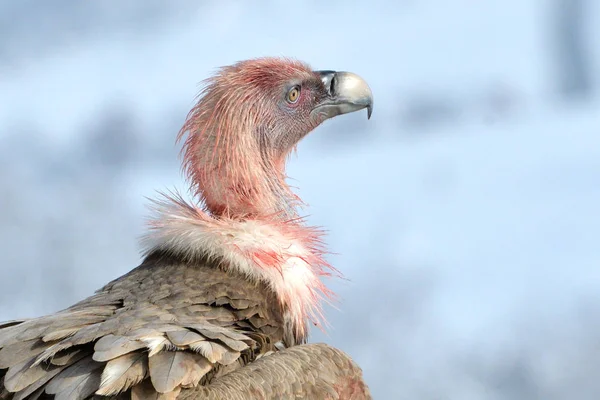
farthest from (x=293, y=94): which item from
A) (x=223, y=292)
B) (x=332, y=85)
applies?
(x=223, y=292)

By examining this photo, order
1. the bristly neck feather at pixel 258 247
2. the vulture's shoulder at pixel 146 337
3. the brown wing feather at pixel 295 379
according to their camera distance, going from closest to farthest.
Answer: the vulture's shoulder at pixel 146 337
the brown wing feather at pixel 295 379
the bristly neck feather at pixel 258 247

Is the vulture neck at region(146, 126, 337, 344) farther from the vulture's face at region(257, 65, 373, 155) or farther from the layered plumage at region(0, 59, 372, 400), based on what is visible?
the vulture's face at region(257, 65, 373, 155)

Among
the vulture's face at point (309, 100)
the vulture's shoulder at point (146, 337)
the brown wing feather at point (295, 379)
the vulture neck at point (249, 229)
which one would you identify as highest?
the vulture's face at point (309, 100)

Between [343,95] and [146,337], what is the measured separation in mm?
3403

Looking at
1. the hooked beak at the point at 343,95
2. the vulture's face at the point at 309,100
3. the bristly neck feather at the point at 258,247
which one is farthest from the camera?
the hooked beak at the point at 343,95

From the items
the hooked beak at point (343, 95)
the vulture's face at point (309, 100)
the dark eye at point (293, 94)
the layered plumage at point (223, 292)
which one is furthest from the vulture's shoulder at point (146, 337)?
the hooked beak at point (343, 95)

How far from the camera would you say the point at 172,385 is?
15.1 ft

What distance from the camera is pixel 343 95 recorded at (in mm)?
7637

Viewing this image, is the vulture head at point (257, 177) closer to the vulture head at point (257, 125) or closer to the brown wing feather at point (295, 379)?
the vulture head at point (257, 125)

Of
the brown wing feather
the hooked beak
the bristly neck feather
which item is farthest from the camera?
the hooked beak

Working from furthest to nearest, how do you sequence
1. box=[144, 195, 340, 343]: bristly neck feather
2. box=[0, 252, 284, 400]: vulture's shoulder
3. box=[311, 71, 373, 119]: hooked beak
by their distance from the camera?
box=[311, 71, 373, 119]: hooked beak, box=[144, 195, 340, 343]: bristly neck feather, box=[0, 252, 284, 400]: vulture's shoulder

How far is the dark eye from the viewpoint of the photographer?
295 inches

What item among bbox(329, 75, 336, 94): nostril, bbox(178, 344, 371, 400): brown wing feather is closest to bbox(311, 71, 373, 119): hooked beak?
bbox(329, 75, 336, 94): nostril

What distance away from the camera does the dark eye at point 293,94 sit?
24.6 ft
